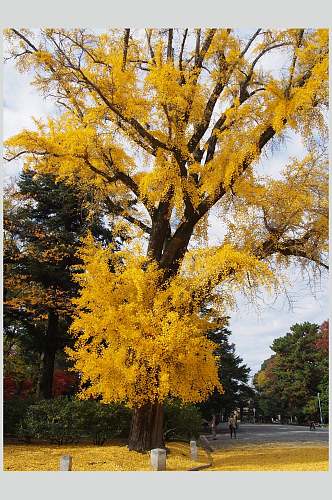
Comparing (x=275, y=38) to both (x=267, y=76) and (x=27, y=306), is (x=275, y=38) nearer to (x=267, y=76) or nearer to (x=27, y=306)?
(x=267, y=76)

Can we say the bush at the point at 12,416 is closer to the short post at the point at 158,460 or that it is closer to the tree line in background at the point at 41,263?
the tree line in background at the point at 41,263

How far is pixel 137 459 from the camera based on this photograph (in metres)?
9.20

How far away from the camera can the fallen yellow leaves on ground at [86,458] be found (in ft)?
27.0

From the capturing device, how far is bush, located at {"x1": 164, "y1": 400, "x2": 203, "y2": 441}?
1320cm

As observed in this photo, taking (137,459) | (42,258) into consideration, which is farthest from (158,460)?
(42,258)

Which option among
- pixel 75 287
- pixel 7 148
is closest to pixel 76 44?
pixel 7 148

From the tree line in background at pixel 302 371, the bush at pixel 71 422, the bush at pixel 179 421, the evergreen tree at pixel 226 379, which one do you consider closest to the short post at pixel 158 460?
the bush at pixel 71 422

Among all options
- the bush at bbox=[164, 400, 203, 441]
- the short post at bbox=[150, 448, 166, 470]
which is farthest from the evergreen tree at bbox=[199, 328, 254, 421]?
the short post at bbox=[150, 448, 166, 470]

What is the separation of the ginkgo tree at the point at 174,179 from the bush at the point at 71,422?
177 cm

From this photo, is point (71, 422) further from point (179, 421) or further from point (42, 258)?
point (42, 258)

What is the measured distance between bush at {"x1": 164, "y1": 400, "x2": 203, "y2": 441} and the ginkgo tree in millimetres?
2983

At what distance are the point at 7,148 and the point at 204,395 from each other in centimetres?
642

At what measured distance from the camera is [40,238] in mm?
14977

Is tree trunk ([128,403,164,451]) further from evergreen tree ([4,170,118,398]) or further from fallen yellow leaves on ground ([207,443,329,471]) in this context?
evergreen tree ([4,170,118,398])
